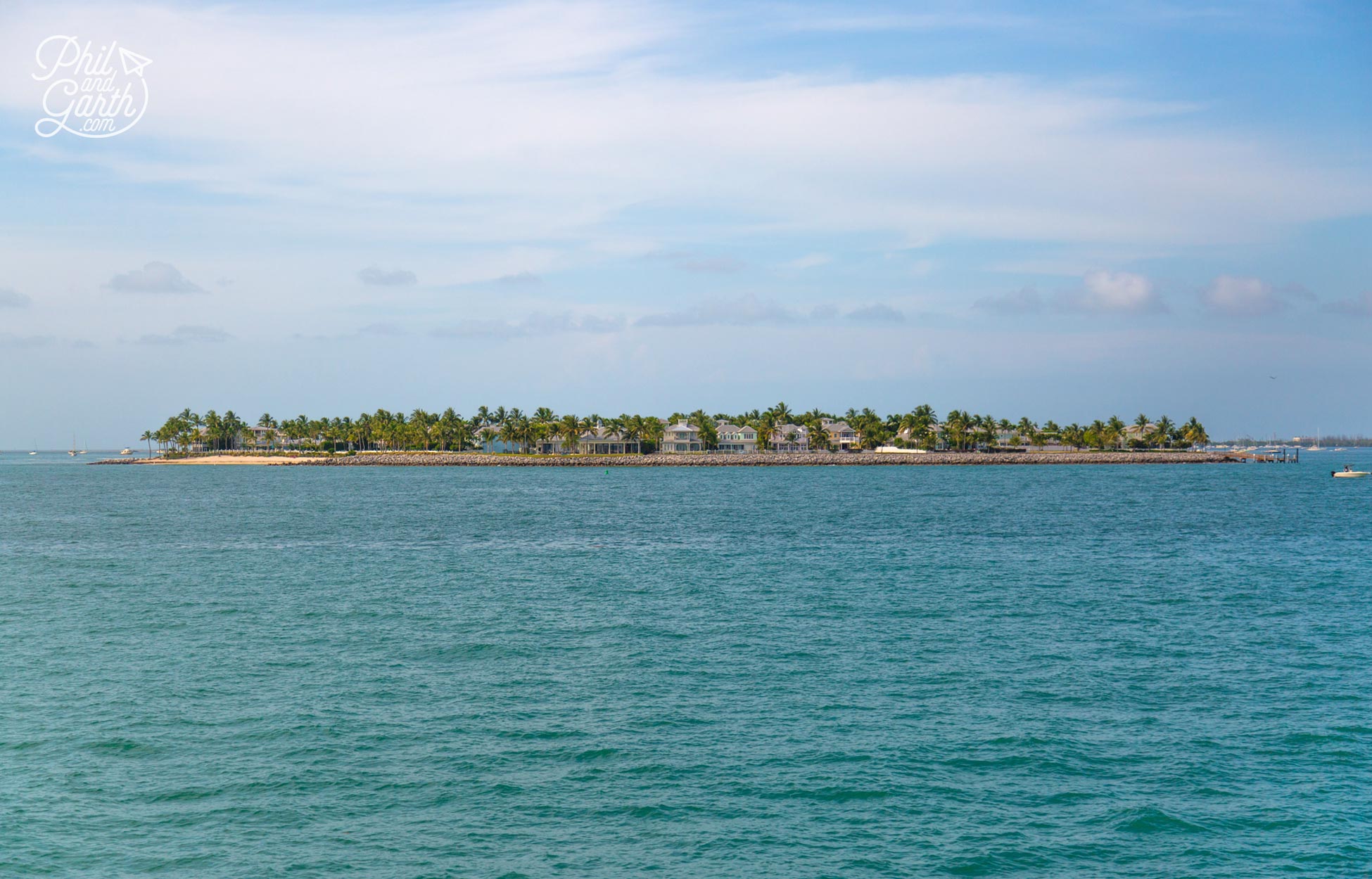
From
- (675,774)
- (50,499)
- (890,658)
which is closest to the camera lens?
(675,774)

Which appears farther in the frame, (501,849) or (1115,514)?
(1115,514)

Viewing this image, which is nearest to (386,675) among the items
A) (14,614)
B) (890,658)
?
(890,658)

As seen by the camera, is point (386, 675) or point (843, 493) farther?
point (843, 493)

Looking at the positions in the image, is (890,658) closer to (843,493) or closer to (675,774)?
(675,774)

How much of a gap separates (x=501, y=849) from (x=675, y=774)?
15.0ft

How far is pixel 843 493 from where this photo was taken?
121125 millimetres

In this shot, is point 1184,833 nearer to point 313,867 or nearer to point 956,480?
point 313,867

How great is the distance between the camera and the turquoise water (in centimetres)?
1759

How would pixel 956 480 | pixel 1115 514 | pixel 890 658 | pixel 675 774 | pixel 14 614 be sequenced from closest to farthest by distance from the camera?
pixel 675 774, pixel 890 658, pixel 14 614, pixel 1115 514, pixel 956 480

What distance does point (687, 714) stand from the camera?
82.2 ft

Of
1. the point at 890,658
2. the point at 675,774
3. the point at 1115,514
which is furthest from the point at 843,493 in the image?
the point at 675,774

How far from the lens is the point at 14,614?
1538 inches

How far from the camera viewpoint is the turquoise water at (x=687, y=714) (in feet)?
57.7

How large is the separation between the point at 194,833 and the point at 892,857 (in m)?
12.7
